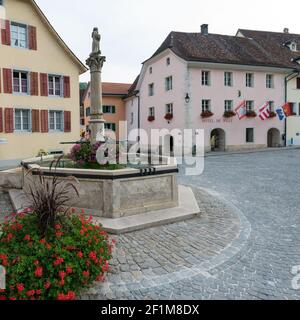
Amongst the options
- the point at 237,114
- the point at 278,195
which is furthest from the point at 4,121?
the point at 237,114

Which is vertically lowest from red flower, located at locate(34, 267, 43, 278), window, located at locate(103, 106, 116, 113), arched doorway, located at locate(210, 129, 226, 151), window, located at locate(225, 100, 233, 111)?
red flower, located at locate(34, 267, 43, 278)

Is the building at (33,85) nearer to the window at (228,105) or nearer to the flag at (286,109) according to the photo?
the window at (228,105)

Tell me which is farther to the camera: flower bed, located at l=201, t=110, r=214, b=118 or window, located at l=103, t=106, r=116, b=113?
window, located at l=103, t=106, r=116, b=113

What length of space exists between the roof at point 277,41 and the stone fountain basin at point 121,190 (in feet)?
95.9

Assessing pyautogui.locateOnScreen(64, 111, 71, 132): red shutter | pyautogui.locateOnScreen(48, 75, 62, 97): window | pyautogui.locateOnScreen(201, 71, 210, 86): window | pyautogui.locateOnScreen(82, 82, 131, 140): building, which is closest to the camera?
pyautogui.locateOnScreen(48, 75, 62, 97): window

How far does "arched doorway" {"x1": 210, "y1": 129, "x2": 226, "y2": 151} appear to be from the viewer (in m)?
27.8

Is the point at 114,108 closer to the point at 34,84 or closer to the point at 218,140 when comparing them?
the point at 218,140

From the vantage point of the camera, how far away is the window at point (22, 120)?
18.6 metres

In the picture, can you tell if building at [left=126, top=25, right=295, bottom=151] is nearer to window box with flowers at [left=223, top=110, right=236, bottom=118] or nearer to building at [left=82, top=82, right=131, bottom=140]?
window box with flowers at [left=223, top=110, right=236, bottom=118]

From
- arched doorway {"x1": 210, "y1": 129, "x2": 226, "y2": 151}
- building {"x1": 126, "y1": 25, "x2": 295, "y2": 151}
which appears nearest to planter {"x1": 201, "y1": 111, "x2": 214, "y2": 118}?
building {"x1": 126, "y1": 25, "x2": 295, "y2": 151}

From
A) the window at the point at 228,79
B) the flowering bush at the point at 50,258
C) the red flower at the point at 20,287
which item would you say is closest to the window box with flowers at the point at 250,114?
the window at the point at 228,79

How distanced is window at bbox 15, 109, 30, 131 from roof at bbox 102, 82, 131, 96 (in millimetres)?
20062

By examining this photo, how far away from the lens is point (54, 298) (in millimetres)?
3297
